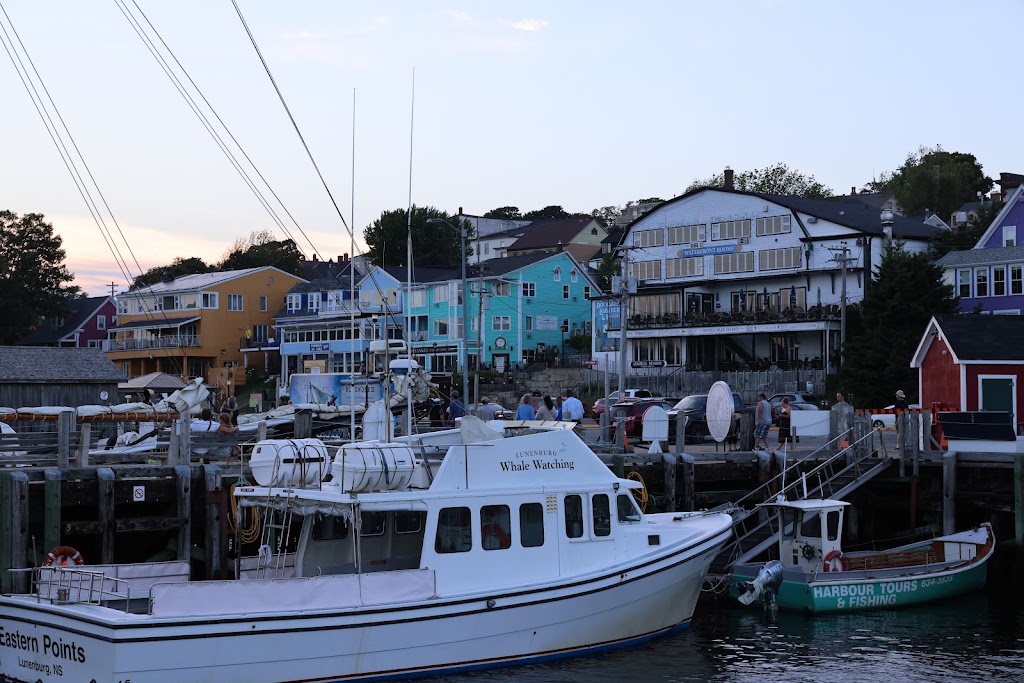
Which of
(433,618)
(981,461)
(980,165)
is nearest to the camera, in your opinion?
(433,618)

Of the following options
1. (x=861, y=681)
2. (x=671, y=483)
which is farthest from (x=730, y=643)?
(x=671, y=483)

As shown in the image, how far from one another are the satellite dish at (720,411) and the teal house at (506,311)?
51947 millimetres

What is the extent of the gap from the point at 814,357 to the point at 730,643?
Result: 49148 millimetres

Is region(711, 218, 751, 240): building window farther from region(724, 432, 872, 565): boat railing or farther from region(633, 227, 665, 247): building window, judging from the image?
region(724, 432, 872, 565): boat railing

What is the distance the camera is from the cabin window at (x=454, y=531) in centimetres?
1662

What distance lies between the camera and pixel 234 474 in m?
20.3

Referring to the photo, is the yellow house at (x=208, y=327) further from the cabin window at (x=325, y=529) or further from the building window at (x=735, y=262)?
the cabin window at (x=325, y=529)

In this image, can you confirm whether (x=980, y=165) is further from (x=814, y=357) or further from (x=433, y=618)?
(x=433, y=618)

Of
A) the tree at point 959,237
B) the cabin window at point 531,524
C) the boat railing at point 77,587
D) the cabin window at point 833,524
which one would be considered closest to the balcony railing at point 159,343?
the tree at point 959,237

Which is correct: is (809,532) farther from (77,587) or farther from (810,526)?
(77,587)

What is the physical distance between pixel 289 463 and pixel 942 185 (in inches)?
3864

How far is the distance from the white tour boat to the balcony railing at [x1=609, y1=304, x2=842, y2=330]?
152ft

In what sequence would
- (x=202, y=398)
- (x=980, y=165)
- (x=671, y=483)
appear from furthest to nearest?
(x=980, y=165), (x=202, y=398), (x=671, y=483)

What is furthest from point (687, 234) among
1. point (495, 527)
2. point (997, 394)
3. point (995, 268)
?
point (495, 527)
